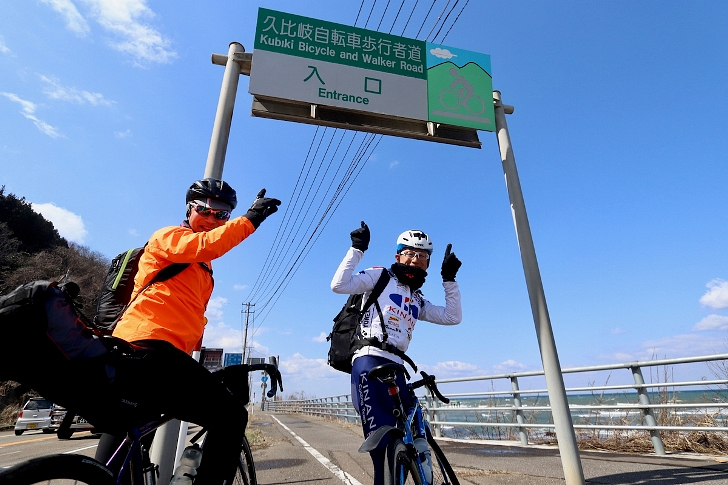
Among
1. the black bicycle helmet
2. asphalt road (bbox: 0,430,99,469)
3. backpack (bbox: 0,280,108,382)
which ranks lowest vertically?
asphalt road (bbox: 0,430,99,469)

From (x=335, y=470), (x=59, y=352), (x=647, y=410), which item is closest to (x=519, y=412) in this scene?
(x=647, y=410)

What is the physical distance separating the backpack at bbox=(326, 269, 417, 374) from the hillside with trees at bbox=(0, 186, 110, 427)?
1968 cm

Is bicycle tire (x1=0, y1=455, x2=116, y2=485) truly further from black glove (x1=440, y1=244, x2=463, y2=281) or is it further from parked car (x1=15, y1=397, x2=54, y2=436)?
parked car (x1=15, y1=397, x2=54, y2=436)

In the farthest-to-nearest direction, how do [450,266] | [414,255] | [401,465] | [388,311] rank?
[450,266]
[414,255]
[388,311]
[401,465]

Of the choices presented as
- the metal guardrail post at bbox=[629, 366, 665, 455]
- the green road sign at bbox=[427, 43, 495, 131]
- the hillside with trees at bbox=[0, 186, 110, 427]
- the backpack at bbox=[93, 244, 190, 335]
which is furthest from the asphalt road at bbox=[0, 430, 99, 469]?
the hillside with trees at bbox=[0, 186, 110, 427]

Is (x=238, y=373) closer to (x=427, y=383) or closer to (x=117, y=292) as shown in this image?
(x=117, y=292)

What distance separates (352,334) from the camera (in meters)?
2.76

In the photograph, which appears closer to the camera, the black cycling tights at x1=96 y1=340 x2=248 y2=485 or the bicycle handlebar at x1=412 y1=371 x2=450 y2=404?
the black cycling tights at x1=96 y1=340 x2=248 y2=485

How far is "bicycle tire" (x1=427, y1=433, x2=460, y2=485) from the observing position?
87.0 inches

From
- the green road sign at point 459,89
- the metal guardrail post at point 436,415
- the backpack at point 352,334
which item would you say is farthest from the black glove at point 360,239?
the metal guardrail post at point 436,415

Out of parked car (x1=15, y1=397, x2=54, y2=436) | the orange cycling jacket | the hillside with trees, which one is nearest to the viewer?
the orange cycling jacket

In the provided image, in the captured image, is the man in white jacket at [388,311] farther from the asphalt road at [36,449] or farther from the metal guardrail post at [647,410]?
the asphalt road at [36,449]

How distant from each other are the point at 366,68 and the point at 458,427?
695 centimetres

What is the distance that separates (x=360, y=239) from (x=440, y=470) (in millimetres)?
1580
